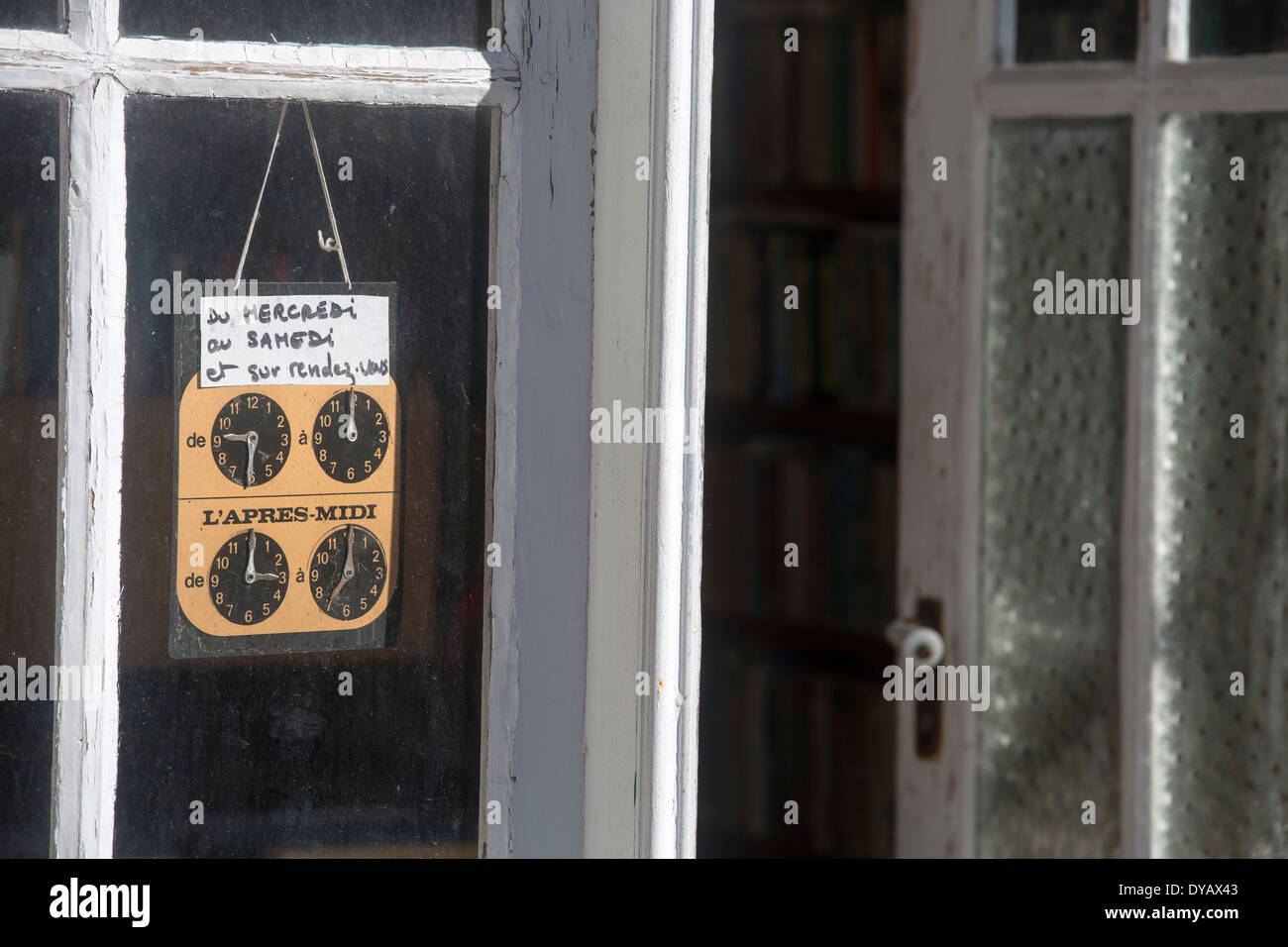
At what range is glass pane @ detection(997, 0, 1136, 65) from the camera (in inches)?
58.4

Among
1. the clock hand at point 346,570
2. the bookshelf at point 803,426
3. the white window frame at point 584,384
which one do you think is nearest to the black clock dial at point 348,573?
the clock hand at point 346,570

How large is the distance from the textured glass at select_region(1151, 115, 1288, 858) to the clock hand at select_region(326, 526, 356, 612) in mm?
1028

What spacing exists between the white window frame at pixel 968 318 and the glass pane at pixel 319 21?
82cm

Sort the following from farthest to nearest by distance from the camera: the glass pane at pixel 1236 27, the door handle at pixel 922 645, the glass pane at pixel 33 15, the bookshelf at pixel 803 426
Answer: the bookshelf at pixel 803 426, the door handle at pixel 922 645, the glass pane at pixel 1236 27, the glass pane at pixel 33 15

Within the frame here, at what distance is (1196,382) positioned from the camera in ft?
4.84

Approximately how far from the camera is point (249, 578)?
0.98m

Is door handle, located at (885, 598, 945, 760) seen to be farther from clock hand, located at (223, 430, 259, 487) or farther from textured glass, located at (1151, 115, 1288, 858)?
clock hand, located at (223, 430, 259, 487)

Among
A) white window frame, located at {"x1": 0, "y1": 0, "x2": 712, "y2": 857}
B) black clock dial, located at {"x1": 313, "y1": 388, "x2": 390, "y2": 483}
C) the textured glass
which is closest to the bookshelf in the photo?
the textured glass

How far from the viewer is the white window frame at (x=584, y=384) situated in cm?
102

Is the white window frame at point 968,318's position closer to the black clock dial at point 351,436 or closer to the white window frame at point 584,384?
the white window frame at point 584,384

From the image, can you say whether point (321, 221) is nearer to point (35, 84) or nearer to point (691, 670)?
point (35, 84)
